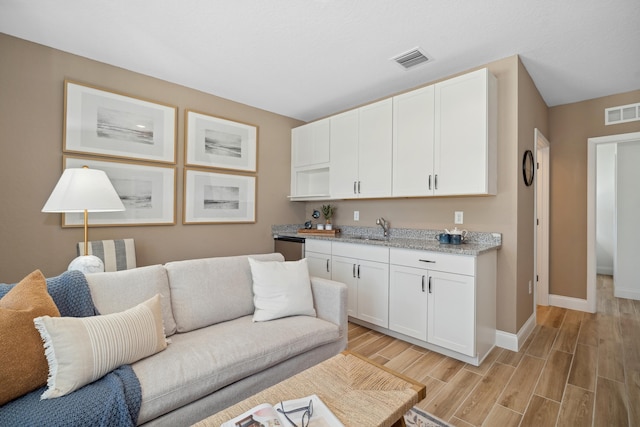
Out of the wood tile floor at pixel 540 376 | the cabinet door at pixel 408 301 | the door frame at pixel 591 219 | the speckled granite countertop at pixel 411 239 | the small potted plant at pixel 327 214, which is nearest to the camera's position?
the wood tile floor at pixel 540 376

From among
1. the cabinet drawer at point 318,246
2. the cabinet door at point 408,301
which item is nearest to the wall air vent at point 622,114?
the cabinet door at point 408,301

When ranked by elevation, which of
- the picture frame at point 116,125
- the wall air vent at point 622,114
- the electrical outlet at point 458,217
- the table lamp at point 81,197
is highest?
the wall air vent at point 622,114

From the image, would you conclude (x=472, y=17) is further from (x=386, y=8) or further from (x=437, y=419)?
(x=437, y=419)

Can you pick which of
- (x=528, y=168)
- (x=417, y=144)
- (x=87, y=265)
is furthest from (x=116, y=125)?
(x=528, y=168)

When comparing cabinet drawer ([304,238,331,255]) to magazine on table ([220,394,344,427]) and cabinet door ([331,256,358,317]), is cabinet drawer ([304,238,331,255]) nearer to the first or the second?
cabinet door ([331,256,358,317])

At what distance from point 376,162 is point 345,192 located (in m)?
0.55

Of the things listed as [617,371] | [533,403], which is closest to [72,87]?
[533,403]

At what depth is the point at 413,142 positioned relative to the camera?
9.64 feet

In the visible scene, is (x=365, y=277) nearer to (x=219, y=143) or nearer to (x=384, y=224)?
(x=384, y=224)

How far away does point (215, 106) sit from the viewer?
3.50 m

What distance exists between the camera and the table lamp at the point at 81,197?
6.26 ft

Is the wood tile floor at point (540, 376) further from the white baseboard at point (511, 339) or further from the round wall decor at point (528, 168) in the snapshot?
the round wall decor at point (528, 168)

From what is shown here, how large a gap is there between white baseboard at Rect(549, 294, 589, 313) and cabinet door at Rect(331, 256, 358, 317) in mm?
2683

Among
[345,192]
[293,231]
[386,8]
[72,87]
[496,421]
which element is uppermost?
[386,8]
